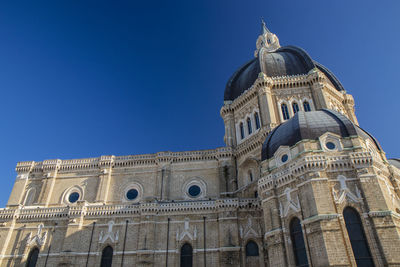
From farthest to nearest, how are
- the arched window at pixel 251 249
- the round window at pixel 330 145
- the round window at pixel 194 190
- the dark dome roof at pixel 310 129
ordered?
1. the round window at pixel 194 190
2. the arched window at pixel 251 249
3. the dark dome roof at pixel 310 129
4. the round window at pixel 330 145

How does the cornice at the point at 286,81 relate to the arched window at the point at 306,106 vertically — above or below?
above

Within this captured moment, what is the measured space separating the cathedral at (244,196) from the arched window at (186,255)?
10cm

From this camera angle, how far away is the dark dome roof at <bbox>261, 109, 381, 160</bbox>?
2491cm

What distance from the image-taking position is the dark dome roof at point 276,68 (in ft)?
138

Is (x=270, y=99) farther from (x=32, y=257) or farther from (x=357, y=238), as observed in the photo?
(x=32, y=257)

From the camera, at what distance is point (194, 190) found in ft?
124

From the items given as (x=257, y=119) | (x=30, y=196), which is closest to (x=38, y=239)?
A: (x=30, y=196)

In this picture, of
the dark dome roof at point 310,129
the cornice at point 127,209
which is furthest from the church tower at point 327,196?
the cornice at point 127,209

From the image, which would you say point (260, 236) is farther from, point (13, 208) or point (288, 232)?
point (13, 208)

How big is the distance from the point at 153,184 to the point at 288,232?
2021 cm

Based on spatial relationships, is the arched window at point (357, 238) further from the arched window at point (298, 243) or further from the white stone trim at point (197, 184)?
the white stone trim at point (197, 184)

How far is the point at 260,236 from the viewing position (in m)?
29.2

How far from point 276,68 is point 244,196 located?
19205 millimetres

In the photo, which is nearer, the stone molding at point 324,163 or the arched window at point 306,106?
the stone molding at point 324,163
